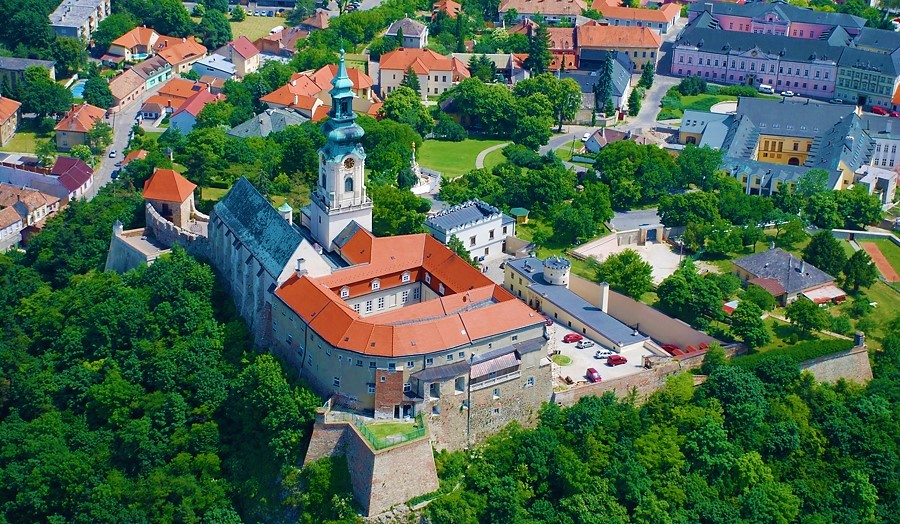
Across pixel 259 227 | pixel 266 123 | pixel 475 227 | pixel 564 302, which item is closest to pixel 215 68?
pixel 266 123

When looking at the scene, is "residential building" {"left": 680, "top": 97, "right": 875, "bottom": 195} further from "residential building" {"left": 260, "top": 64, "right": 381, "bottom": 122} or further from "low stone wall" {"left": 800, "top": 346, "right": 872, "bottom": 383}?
"residential building" {"left": 260, "top": 64, "right": 381, "bottom": 122}

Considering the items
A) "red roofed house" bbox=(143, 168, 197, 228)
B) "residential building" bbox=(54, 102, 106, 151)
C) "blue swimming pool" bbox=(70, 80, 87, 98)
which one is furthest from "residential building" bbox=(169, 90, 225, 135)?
"red roofed house" bbox=(143, 168, 197, 228)

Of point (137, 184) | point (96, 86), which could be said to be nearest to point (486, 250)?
point (137, 184)

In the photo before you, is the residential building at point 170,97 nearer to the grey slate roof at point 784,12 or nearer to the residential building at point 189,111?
the residential building at point 189,111

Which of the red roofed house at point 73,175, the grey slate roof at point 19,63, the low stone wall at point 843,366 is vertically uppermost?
the grey slate roof at point 19,63

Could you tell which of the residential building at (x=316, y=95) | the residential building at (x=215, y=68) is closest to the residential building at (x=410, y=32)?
the residential building at (x=316, y=95)

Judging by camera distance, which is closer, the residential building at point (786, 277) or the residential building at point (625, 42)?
the residential building at point (786, 277)

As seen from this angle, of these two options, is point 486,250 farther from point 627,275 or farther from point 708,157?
point 708,157
